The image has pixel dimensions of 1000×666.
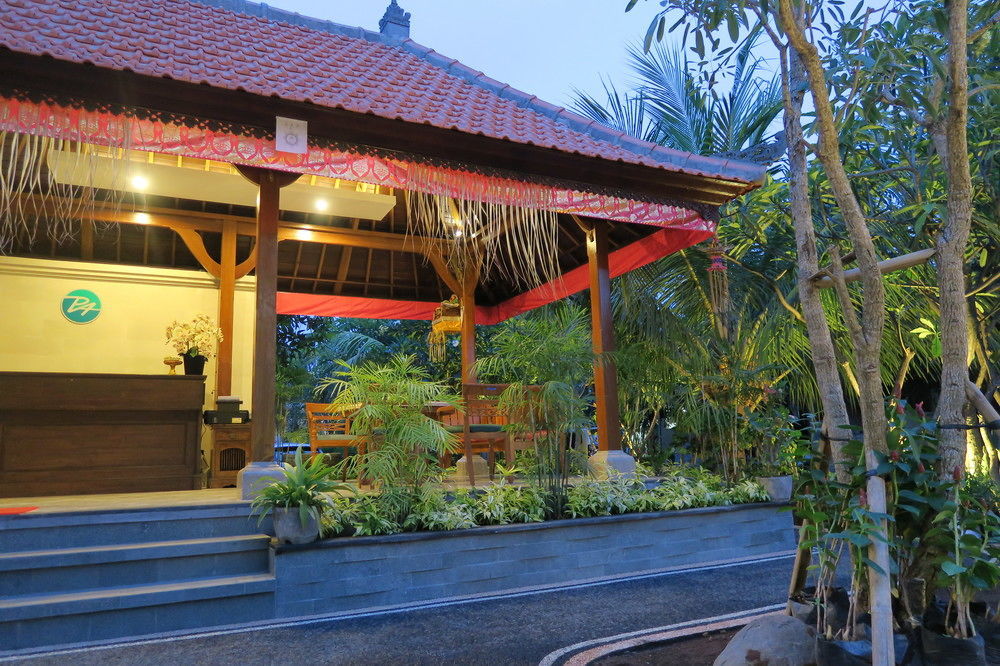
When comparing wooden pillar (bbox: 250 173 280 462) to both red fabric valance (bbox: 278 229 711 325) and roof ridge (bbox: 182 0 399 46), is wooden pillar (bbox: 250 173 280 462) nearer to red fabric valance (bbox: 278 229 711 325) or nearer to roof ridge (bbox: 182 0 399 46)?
red fabric valance (bbox: 278 229 711 325)

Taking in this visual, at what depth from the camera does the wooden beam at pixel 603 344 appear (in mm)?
5934

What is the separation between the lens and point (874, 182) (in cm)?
671

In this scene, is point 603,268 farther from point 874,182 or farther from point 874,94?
point 874,94

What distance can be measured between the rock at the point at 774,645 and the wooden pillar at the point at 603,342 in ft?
10.5

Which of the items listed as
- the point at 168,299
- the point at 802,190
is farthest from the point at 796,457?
the point at 168,299

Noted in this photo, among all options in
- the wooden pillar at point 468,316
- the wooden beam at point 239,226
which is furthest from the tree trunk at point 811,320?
the wooden pillar at point 468,316

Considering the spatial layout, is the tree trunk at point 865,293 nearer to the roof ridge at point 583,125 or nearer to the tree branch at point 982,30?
the tree branch at point 982,30

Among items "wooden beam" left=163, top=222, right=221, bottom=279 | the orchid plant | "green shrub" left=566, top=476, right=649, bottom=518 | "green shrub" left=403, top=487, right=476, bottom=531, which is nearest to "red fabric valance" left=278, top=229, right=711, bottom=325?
"wooden beam" left=163, top=222, right=221, bottom=279

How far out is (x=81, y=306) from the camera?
7.16 m

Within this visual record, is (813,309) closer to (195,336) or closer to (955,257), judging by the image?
(955,257)

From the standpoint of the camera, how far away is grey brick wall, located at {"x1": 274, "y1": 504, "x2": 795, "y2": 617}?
13.1 feet

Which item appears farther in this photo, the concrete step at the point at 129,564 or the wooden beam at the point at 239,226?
the wooden beam at the point at 239,226

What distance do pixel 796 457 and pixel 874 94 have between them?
1583 millimetres

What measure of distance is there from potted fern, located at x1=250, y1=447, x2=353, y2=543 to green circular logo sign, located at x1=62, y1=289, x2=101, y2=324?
426 centimetres
